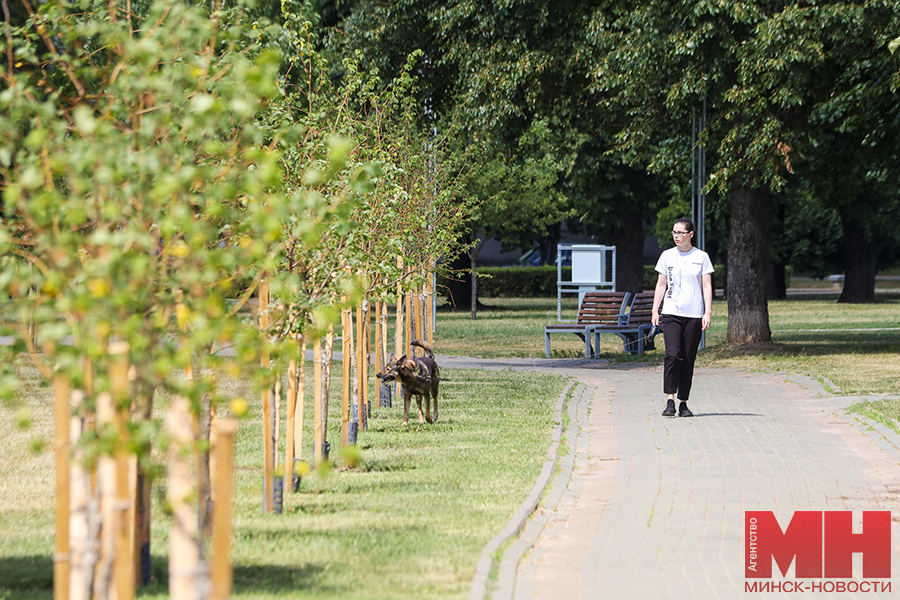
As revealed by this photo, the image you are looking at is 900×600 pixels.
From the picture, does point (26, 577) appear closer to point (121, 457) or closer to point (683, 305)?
point (121, 457)

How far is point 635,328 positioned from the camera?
62.2 feet

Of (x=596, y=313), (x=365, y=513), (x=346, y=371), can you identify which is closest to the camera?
(x=365, y=513)

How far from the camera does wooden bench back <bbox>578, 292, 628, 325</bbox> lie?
65.0ft

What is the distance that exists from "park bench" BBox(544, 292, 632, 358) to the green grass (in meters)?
8.39

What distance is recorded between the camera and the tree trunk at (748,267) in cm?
1775

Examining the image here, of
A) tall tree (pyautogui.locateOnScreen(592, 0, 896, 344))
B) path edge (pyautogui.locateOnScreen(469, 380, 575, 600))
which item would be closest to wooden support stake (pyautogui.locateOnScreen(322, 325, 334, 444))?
path edge (pyautogui.locateOnScreen(469, 380, 575, 600))

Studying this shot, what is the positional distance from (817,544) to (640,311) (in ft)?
46.2

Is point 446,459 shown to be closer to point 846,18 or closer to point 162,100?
point 162,100

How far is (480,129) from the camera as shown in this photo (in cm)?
1808

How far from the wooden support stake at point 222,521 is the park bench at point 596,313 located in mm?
15747

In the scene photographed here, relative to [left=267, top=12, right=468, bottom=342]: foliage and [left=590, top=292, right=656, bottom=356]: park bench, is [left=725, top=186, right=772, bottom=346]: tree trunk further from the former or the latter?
[left=267, top=12, right=468, bottom=342]: foliage

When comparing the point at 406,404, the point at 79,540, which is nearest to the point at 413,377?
the point at 406,404

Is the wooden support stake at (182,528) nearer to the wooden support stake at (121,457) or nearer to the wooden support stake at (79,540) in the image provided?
the wooden support stake at (121,457)

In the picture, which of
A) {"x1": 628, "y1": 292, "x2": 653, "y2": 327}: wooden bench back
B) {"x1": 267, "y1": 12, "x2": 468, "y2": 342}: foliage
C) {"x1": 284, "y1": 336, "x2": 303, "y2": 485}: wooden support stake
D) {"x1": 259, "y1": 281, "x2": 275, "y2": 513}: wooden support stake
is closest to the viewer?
{"x1": 267, "y1": 12, "x2": 468, "y2": 342}: foliage
